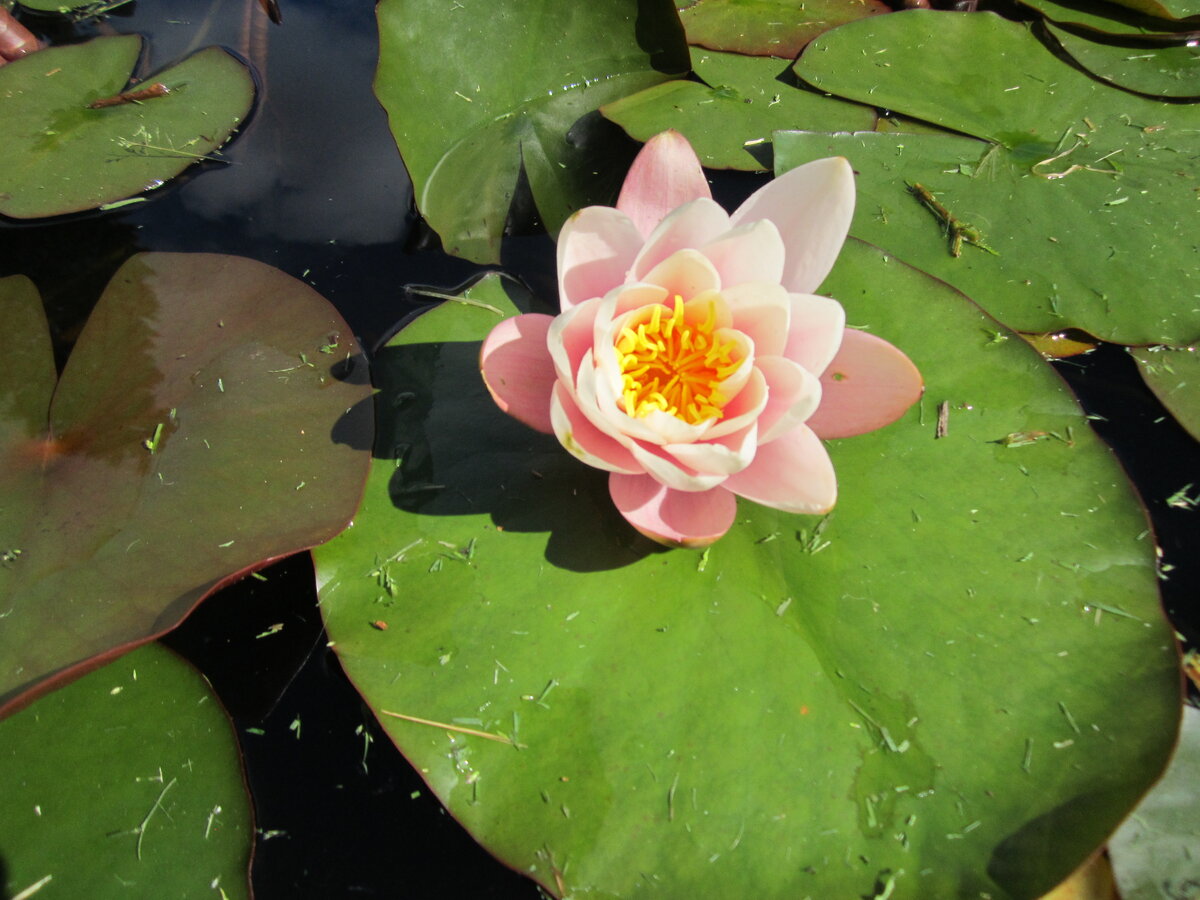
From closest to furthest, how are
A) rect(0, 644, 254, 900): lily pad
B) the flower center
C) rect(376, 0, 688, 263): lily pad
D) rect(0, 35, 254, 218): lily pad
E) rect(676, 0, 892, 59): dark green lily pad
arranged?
1. rect(0, 644, 254, 900): lily pad
2. the flower center
3. rect(376, 0, 688, 263): lily pad
4. rect(0, 35, 254, 218): lily pad
5. rect(676, 0, 892, 59): dark green lily pad

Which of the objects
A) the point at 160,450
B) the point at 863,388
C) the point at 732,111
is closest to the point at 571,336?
the point at 863,388

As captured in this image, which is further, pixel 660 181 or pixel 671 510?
pixel 660 181

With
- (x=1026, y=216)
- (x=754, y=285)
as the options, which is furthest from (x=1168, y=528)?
(x=754, y=285)

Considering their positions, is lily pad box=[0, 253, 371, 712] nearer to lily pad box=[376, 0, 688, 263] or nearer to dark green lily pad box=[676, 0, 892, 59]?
lily pad box=[376, 0, 688, 263]

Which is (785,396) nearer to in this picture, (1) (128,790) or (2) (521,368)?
(2) (521,368)

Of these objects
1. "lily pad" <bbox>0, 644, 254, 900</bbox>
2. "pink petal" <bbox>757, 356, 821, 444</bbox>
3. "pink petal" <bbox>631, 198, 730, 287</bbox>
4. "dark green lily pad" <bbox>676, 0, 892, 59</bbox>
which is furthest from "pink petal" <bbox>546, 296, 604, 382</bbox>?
"dark green lily pad" <bbox>676, 0, 892, 59</bbox>

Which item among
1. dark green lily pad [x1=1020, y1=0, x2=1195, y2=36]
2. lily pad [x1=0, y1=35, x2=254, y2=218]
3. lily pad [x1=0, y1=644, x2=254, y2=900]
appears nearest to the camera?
lily pad [x1=0, y1=644, x2=254, y2=900]

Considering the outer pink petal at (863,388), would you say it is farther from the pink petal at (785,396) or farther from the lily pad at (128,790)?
the lily pad at (128,790)
